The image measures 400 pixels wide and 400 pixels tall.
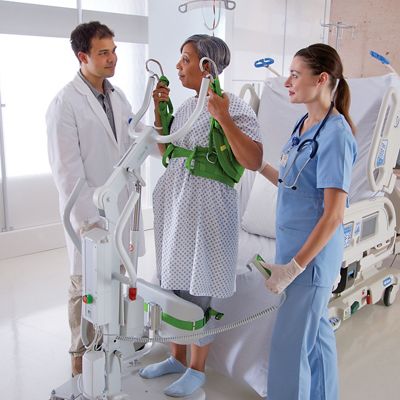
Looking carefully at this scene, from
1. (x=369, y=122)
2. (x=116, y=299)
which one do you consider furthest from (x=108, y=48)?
(x=369, y=122)

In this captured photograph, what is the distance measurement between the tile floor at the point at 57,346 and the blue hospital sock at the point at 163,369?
16 cm

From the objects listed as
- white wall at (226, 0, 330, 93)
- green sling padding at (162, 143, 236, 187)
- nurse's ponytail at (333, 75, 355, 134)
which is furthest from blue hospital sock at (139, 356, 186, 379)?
white wall at (226, 0, 330, 93)

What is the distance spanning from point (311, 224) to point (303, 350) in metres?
0.44

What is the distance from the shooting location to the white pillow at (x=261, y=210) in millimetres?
2678

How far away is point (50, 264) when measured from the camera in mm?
3844

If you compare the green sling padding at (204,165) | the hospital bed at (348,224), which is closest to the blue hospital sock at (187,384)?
the hospital bed at (348,224)

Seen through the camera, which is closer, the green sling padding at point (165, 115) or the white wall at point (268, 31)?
the green sling padding at point (165, 115)

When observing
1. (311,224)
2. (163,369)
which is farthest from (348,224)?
(163,369)

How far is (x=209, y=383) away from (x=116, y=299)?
2.76ft

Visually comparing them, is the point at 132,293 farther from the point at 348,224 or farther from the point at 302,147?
the point at 348,224

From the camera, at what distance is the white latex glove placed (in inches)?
63.9

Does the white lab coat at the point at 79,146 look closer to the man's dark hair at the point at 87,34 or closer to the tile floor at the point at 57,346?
the man's dark hair at the point at 87,34

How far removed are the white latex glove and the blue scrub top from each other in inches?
3.1

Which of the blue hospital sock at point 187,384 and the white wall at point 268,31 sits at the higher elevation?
the white wall at point 268,31
